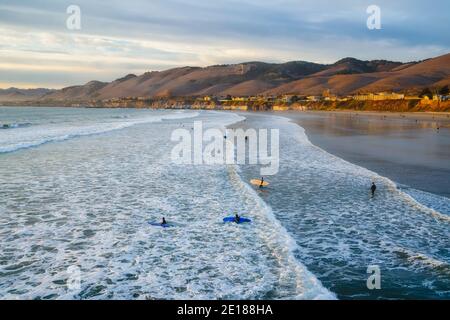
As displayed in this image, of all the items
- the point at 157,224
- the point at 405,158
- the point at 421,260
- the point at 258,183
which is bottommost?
the point at 421,260

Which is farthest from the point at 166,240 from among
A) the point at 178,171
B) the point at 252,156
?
the point at 252,156

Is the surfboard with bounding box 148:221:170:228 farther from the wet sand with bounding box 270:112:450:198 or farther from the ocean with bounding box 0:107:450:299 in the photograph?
the wet sand with bounding box 270:112:450:198

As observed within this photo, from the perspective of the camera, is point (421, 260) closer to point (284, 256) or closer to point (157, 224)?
point (284, 256)

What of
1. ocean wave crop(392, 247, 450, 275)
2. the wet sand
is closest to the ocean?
ocean wave crop(392, 247, 450, 275)

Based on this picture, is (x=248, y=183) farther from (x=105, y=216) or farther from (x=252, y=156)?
(x=252, y=156)

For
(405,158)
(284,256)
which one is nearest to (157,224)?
(284,256)
